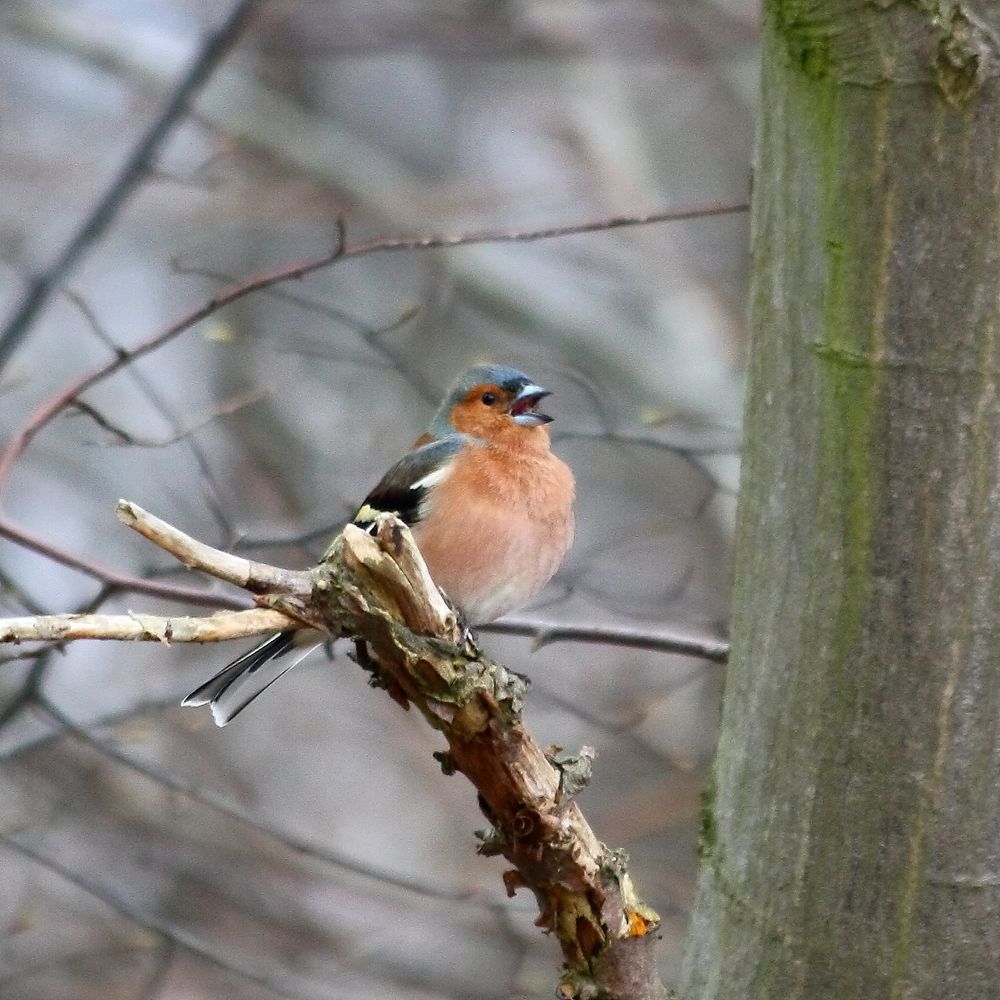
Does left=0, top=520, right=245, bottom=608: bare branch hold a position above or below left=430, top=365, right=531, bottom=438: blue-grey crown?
below

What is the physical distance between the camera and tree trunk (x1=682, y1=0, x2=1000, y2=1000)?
2004 millimetres

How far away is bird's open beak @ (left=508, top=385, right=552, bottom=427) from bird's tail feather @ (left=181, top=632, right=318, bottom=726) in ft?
3.53

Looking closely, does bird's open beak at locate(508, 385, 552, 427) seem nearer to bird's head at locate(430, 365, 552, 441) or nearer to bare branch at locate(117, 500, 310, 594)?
bird's head at locate(430, 365, 552, 441)

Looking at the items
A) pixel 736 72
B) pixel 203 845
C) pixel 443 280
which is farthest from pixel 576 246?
pixel 203 845

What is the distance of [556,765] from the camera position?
2617 mm

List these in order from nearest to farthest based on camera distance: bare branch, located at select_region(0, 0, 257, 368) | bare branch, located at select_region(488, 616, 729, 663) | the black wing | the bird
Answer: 1. bare branch, located at select_region(488, 616, 729, 663)
2. the bird
3. the black wing
4. bare branch, located at select_region(0, 0, 257, 368)

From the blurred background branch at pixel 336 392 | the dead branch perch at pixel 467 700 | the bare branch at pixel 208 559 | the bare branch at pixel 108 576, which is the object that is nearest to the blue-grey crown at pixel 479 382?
the bare branch at pixel 108 576

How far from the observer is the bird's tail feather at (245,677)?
151 inches

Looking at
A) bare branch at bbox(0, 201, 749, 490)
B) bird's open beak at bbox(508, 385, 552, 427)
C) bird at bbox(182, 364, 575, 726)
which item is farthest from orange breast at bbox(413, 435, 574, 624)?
bare branch at bbox(0, 201, 749, 490)

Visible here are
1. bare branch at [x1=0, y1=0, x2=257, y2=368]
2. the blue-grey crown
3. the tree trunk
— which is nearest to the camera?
the tree trunk

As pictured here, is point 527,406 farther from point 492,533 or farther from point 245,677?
point 245,677

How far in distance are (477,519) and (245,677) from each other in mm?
815

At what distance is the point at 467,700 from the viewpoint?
8.16 ft

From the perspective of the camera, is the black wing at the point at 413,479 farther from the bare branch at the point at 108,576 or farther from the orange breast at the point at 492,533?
the bare branch at the point at 108,576
